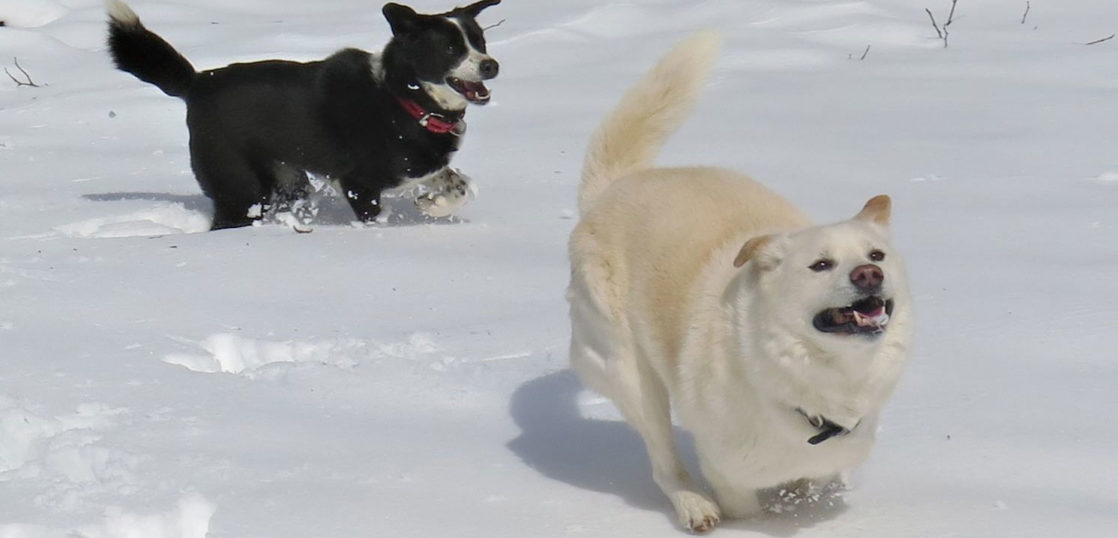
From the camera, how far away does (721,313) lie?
2938 millimetres

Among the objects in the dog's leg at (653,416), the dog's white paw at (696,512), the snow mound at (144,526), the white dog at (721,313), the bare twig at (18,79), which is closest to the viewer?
the white dog at (721,313)

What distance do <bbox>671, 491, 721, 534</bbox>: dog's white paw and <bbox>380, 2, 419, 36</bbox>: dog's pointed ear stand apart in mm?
3245

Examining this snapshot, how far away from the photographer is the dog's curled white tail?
3.57m

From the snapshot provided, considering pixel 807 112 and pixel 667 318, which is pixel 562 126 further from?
pixel 667 318

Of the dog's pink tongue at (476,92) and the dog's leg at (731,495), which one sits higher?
the dog's leg at (731,495)

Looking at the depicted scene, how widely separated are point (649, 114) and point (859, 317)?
113 centimetres

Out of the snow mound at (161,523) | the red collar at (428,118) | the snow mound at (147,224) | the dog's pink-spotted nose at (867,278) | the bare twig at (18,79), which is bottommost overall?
the bare twig at (18,79)

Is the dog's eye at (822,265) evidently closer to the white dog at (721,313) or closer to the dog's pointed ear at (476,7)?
the white dog at (721,313)

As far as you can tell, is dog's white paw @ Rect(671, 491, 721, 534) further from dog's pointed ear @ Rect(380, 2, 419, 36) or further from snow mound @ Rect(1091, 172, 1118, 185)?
dog's pointed ear @ Rect(380, 2, 419, 36)

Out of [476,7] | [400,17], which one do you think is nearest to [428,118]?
[400,17]

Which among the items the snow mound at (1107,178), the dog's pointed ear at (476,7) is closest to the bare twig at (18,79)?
the dog's pointed ear at (476,7)

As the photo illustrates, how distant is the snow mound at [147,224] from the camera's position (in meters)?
5.56

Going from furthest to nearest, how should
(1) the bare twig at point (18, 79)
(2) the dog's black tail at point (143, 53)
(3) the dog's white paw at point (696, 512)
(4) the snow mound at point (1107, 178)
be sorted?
(1) the bare twig at point (18, 79)
(2) the dog's black tail at point (143, 53)
(4) the snow mound at point (1107, 178)
(3) the dog's white paw at point (696, 512)

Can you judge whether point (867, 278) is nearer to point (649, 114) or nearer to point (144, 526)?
point (649, 114)
